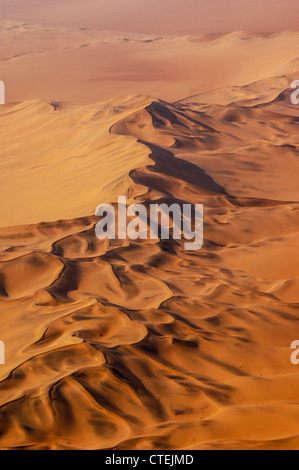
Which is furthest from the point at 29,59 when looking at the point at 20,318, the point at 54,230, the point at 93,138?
the point at 20,318

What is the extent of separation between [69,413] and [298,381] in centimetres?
154

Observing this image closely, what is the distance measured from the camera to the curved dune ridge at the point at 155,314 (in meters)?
3.45

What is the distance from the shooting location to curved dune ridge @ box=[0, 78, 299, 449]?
345 centimetres

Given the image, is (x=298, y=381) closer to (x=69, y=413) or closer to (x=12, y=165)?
(x=69, y=413)

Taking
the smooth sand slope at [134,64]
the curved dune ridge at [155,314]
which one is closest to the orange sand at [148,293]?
the curved dune ridge at [155,314]

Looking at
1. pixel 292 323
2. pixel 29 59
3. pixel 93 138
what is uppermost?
pixel 29 59

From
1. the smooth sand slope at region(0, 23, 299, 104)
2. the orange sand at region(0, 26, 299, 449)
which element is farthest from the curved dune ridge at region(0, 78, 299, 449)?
the smooth sand slope at region(0, 23, 299, 104)

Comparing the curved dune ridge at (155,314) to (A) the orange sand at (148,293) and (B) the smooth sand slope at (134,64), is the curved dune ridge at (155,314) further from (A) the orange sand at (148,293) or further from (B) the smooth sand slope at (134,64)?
(B) the smooth sand slope at (134,64)

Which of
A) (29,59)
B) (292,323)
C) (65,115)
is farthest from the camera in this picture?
(29,59)

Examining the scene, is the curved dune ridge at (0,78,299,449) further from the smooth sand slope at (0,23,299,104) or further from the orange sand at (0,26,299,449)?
the smooth sand slope at (0,23,299,104)

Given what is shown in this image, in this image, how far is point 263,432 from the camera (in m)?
3.27

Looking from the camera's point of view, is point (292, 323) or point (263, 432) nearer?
point (263, 432)

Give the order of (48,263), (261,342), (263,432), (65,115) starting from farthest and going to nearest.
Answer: (65,115)
(48,263)
(261,342)
(263,432)

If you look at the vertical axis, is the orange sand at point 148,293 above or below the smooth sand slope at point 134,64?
below
